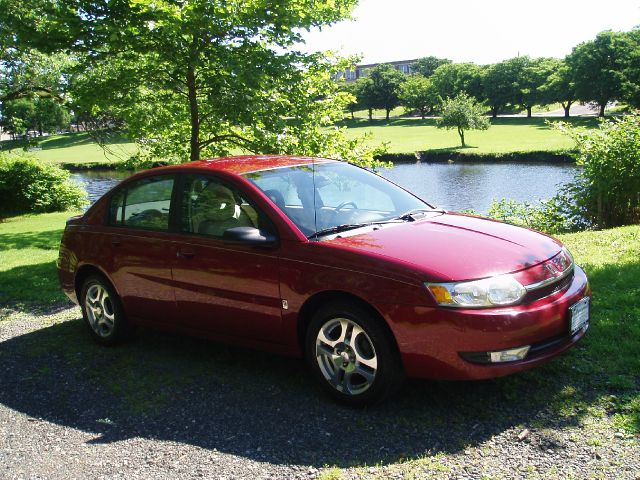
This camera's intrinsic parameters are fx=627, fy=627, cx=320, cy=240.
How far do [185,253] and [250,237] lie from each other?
87cm

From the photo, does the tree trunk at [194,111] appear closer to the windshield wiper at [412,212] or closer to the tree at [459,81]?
the windshield wiper at [412,212]

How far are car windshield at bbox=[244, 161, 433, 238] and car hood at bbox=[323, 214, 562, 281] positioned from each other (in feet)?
0.88

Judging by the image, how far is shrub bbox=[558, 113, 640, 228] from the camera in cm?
1234

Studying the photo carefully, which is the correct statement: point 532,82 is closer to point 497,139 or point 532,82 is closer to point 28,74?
point 497,139

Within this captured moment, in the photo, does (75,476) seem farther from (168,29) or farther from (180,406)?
(168,29)

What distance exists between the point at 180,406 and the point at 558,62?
4536 inches

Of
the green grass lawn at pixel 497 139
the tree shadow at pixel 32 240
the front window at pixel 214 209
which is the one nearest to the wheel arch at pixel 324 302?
the front window at pixel 214 209

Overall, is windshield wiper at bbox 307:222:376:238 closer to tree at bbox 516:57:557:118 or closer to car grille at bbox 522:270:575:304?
car grille at bbox 522:270:575:304

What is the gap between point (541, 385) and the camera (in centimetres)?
435

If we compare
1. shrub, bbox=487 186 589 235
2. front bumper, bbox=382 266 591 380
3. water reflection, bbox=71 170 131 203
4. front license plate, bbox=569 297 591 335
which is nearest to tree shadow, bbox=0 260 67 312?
front bumper, bbox=382 266 591 380

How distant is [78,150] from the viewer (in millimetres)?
83312

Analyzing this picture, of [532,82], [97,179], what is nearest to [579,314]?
[97,179]

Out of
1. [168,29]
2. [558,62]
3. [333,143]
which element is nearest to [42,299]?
[168,29]

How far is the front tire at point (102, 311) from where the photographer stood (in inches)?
231
